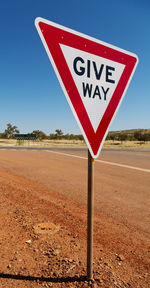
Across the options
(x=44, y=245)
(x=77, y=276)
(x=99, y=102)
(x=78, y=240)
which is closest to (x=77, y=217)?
(x=78, y=240)

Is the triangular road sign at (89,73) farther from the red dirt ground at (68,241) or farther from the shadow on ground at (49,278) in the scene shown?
the red dirt ground at (68,241)

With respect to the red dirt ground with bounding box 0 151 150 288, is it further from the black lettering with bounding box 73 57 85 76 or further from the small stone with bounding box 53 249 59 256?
the black lettering with bounding box 73 57 85 76

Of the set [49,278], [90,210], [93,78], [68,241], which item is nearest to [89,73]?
[93,78]

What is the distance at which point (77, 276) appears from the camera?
7.09ft

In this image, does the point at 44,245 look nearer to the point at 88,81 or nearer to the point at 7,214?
the point at 7,214

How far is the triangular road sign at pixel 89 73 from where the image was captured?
5.29 ft

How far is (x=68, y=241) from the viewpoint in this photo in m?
2.93

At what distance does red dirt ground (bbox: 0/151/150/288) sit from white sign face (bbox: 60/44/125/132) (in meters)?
1.73

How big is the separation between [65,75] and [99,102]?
0.41 meters

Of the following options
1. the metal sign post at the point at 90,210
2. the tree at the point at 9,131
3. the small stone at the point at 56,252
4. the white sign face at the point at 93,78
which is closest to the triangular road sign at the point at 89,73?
the white sign face at the point at 93,78

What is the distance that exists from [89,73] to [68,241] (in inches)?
95.9

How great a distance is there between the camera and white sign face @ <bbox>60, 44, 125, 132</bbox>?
169 cm

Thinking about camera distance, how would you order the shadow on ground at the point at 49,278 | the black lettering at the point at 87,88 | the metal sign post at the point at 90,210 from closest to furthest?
the black lettering at the point at 87,88 < the metal sign post at the point at 90,210 < the shadow on ground at the point at 49,278

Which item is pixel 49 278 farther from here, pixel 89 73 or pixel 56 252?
pixel 89 73
